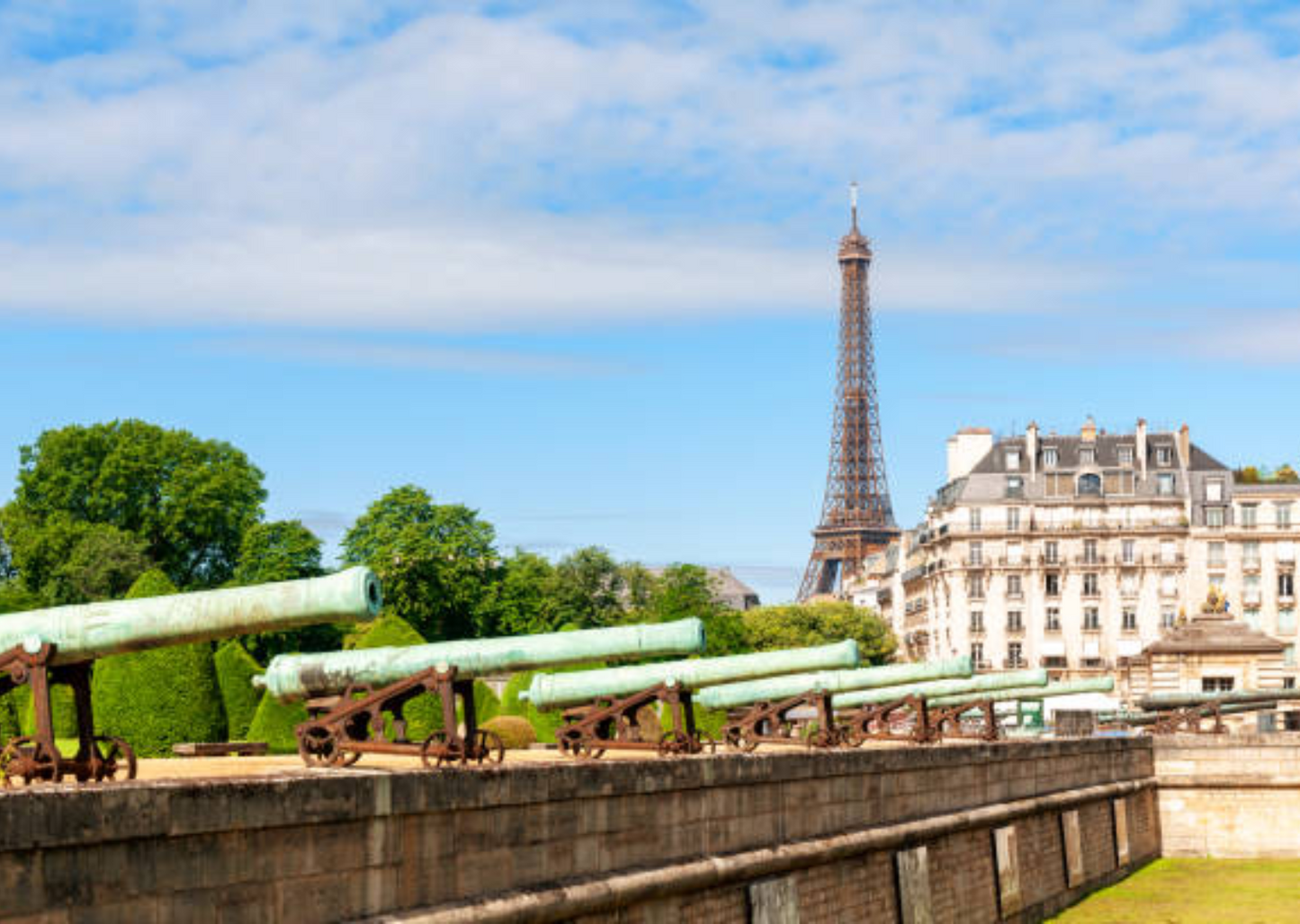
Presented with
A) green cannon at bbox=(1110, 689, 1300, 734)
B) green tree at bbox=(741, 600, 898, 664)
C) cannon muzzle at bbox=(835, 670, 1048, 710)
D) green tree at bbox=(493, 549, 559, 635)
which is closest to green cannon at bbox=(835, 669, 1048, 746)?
cannon muzzle at bbox=(835, 670, 1048, 710)

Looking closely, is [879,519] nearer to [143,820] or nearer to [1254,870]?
[1254,870]

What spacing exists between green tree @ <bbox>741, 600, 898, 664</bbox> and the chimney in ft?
55.9

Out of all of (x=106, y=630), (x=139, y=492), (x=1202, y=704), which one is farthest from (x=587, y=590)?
(x=106, y=630)

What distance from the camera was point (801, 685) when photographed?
103 ft

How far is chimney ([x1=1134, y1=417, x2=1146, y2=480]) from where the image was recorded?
4151 inches

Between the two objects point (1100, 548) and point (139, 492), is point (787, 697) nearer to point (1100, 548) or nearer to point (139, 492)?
point (139, 492)

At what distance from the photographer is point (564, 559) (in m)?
94.9

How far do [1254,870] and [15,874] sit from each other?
117ft

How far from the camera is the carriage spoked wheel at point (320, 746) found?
16531mm

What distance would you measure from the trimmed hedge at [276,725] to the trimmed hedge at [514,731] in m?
3.47

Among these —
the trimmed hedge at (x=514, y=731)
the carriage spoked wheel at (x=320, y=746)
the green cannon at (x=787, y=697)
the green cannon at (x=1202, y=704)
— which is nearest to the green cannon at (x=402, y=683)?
the carriage spoked wheel at (x=320, y=746)

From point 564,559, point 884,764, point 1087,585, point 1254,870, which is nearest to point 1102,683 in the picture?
point 1254,870

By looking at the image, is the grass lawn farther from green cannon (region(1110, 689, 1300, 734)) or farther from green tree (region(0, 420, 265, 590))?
green tree (region(0, 420, 265, 590))

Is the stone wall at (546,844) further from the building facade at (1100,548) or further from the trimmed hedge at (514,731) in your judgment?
the building facade at (1100,548)
